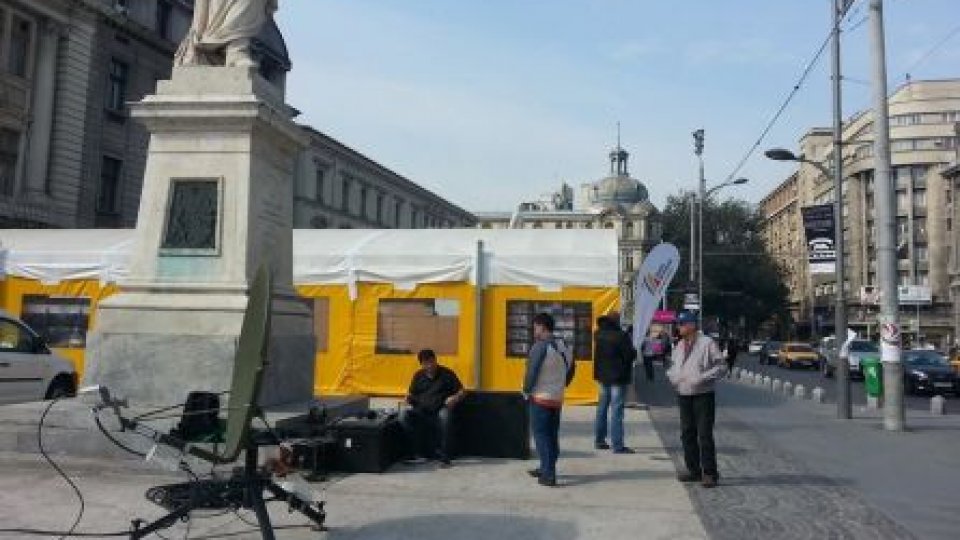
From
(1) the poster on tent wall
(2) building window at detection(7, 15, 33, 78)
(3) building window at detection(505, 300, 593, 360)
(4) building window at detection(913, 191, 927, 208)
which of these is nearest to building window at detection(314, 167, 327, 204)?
(2) building window at detection(7, 15, 33, 78)

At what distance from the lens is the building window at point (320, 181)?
60134 mm

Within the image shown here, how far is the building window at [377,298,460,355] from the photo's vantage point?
57.9 feet

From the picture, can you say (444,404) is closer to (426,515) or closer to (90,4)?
(426,515)

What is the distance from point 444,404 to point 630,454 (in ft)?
8.47

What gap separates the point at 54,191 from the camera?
3438 centimetres

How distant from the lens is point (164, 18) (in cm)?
4191

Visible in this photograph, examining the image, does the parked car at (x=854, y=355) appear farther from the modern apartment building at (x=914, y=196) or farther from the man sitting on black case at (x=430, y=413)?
the modern apartment building at (x=914, y=196)

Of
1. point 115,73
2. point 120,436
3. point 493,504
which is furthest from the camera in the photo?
point 115,73

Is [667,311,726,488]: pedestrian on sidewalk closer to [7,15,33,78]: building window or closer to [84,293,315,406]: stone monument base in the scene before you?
[84,293,315,406]: stone monument base

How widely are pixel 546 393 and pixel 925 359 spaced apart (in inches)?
940

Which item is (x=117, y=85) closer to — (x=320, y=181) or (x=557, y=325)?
(x=320, y=181)

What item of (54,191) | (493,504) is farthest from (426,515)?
(54,191)

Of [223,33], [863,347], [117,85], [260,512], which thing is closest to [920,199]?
[863,347]

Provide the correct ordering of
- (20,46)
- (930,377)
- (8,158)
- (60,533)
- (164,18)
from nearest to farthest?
(60,533), (930,377), (8,158), (20,46), (164,18)
